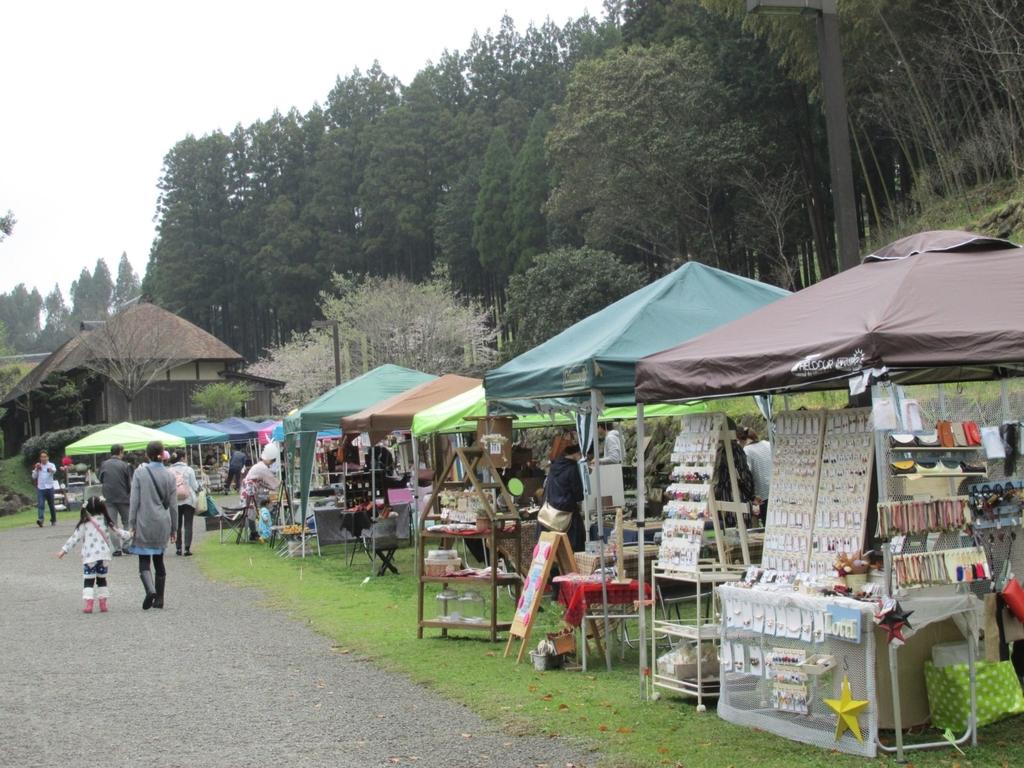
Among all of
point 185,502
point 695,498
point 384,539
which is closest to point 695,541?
point 695,498

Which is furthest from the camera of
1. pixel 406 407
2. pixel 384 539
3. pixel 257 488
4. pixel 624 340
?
pixel 257 488

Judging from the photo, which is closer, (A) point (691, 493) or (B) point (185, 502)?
(A) point (691, 493)

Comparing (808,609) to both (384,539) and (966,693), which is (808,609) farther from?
(384,539)

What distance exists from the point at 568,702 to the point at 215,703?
7.78 ft

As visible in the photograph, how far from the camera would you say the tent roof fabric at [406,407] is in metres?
15.4

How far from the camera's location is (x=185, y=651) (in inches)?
381

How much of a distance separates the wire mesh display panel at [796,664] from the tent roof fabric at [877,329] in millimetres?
1163

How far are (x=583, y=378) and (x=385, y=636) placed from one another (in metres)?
3.56

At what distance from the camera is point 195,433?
36938mm

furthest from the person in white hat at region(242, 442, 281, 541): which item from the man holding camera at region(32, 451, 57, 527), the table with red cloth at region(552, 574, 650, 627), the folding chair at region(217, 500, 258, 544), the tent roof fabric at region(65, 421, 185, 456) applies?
the table with red cloth at region(552, 574, 650, 627)

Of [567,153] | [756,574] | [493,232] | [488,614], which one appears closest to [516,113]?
[493,232]

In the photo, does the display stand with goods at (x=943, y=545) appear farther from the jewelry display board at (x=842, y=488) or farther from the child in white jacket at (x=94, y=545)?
the child in white jacket at (x=94, y=545)

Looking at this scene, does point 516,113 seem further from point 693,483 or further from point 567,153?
point 693,483

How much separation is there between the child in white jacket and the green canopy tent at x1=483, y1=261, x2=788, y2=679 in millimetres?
5176
